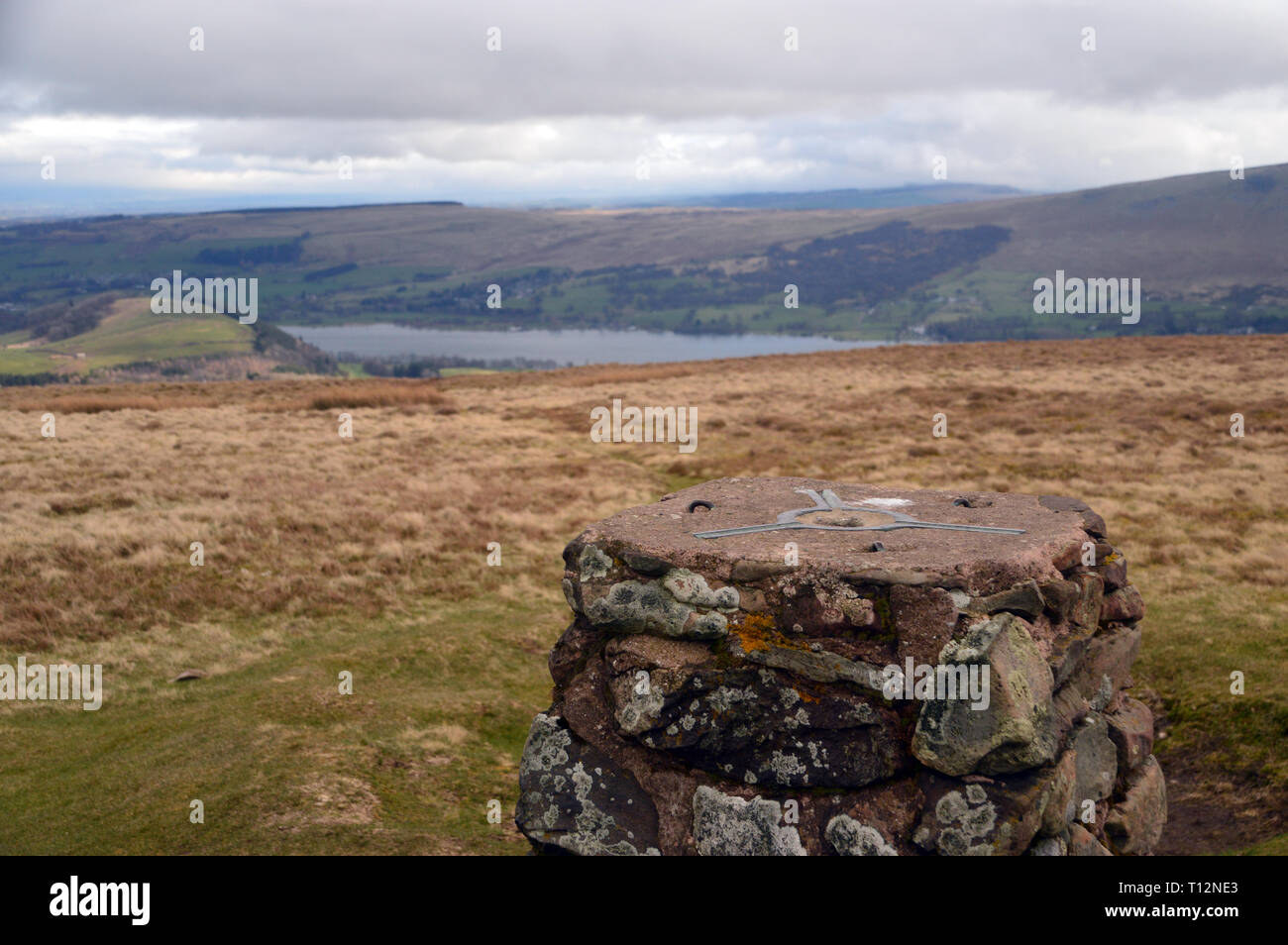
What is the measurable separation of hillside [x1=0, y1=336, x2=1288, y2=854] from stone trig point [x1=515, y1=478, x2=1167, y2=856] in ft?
6.11

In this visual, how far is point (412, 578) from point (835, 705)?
1396cm

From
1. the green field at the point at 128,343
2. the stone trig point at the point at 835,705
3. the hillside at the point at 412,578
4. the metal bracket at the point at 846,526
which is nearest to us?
the stone trig point at the point at 835,705

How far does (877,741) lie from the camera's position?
23.4 feet

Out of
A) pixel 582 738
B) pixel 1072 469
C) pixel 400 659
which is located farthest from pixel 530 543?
pixel 1072 469

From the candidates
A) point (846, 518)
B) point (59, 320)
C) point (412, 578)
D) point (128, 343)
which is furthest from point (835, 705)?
point (59, 320)

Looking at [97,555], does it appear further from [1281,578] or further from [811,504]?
[1281,578]

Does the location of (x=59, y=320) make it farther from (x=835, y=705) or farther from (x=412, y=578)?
(x=835, y=705)

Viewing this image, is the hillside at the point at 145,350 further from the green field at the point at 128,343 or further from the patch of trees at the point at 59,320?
the patch of trees at the point at 59,320

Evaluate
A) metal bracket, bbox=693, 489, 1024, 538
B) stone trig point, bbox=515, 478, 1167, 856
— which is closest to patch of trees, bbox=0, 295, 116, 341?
metal bracket, bbox=693, 489, 1024, 538

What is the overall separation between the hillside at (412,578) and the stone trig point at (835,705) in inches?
73.3

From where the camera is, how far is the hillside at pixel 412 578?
1010cm

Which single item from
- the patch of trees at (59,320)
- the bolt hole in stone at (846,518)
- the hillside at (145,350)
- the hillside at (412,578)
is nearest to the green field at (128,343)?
the hillside at (145,350)

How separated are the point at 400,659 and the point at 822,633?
9.28 metres

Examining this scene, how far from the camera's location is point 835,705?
7234 mm
